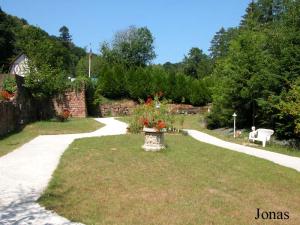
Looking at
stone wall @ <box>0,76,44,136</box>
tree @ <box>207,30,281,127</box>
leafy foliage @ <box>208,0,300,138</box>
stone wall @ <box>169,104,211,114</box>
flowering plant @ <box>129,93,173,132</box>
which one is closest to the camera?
flowering plant @ <box>129,93,173,132</box>

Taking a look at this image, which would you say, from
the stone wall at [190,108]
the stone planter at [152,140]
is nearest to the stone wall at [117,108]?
the stone wall at [190,108]

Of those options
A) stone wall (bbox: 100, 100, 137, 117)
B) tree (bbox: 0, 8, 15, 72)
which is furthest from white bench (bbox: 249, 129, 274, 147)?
tree (bbox: 0, 8, 15, 72)

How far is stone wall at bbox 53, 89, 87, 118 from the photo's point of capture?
28.5 metres

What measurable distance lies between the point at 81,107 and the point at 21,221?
24.7 meters

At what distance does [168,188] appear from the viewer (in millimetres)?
7504

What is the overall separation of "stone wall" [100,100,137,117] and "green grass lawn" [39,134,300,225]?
2219cm

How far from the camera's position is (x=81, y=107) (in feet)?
97.9

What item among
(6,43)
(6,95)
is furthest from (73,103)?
(6,43)

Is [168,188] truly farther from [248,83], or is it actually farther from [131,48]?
[131,48]

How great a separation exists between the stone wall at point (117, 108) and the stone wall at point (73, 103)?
396cm

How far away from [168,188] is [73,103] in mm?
22751

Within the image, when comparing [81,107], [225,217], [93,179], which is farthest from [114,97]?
[225,217]

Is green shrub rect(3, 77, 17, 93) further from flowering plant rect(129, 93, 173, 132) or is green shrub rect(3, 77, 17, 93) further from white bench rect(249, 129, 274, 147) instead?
white bench rect(249, 129, 274, 147)

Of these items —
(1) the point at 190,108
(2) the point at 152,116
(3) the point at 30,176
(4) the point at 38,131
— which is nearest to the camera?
(3) the point at 30,176
